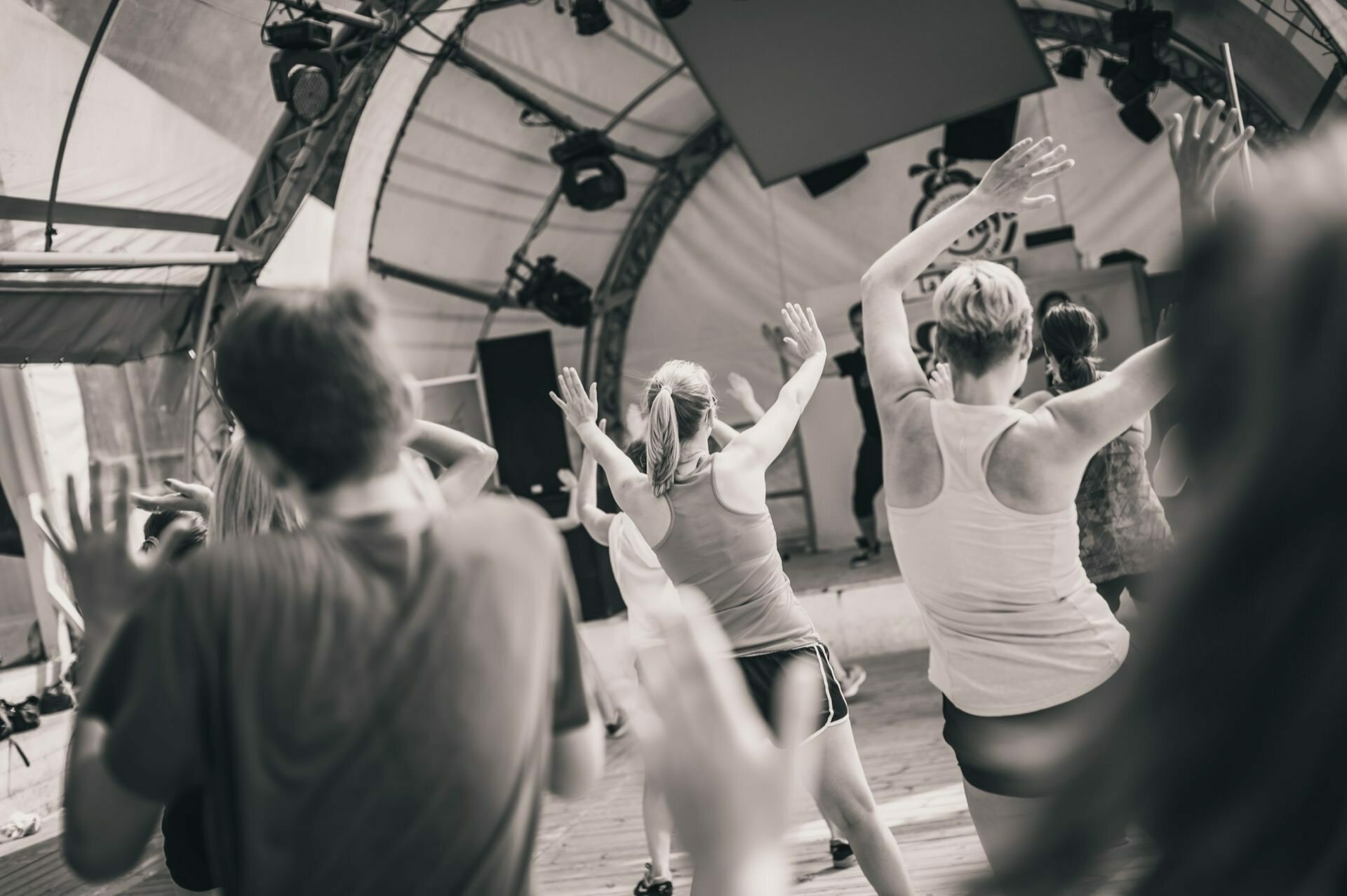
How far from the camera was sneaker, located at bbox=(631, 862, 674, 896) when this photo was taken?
3.86 metres

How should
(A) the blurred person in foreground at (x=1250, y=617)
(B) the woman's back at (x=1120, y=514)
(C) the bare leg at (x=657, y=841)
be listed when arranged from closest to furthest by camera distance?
(A) the blurred person in foreground at (x=1250, y=617)
(B) the woman's back at (x=1120, y=514)
(C) the bare leg at (x=657, y=841)

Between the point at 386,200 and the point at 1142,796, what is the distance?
817 centimetres

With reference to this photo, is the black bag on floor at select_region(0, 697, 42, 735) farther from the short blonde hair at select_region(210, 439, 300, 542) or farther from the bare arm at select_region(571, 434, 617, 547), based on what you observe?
the short blonde hair at select_region(210, 439, 300, 542)

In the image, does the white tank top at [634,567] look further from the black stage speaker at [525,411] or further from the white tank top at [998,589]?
the black stage speaker at [525,411]

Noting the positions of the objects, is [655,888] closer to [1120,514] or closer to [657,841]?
[657,841]

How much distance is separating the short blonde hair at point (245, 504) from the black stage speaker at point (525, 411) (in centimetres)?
695

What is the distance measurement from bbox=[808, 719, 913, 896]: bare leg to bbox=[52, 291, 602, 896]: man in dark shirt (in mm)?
1681

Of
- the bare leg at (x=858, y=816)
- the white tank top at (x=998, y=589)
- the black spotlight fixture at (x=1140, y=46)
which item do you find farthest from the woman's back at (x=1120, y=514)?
the black spotlight fixture at (x=1140, y=46)

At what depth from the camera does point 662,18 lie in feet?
21.6

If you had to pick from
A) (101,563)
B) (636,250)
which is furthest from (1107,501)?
(636,250)

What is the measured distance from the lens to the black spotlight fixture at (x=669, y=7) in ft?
21.1

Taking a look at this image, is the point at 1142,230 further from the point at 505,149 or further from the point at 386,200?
the point at 386,200

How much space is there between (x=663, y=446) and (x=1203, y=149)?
1.68 meters

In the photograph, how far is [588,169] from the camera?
8.78 metres
